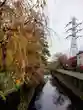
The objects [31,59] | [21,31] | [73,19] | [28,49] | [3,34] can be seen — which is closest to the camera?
[3,34]

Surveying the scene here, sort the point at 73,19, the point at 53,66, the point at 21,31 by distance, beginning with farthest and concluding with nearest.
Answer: the point at 53,66 < the point at 73,19 < the point at 21,31

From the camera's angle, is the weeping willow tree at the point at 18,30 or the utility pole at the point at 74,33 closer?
the weeping willow tree at the point at 18,30

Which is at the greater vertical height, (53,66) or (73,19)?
(73,19)

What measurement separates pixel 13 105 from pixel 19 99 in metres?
0.15

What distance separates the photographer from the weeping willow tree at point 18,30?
1.54 m

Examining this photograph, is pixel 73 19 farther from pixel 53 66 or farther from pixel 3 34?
pixel 3 34

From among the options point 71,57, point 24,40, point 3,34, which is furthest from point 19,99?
point 71,57

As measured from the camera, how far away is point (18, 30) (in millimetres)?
1624

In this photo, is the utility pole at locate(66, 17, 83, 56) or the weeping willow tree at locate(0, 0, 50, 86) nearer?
the weeping willow tree at locate(0, 0, 50, 86)

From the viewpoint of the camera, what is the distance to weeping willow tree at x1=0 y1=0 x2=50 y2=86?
5.07ft

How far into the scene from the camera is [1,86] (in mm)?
1527

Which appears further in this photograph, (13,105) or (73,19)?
(73,19)

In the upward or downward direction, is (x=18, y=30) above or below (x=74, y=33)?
below

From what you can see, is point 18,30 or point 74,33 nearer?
point 18,30
